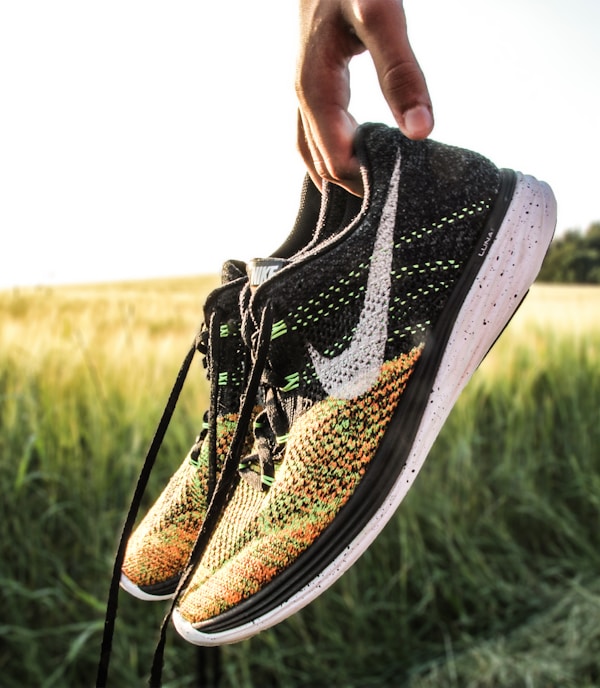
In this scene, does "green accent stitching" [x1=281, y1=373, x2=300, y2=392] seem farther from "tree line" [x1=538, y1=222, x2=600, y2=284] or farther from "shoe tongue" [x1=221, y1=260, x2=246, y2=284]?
"tree line" [x1=538, y1=222, x2=600, y2=284]

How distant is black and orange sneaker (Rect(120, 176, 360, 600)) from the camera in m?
Result: 0.76

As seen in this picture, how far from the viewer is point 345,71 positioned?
0.67 m

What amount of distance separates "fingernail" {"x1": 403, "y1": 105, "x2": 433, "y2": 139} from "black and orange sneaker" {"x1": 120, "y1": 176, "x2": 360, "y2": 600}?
5.6 inches

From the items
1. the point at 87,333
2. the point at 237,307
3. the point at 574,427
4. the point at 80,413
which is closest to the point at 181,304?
the point at 87,333

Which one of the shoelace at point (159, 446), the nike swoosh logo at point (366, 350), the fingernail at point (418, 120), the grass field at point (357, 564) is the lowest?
the grass field at point (357, 564)

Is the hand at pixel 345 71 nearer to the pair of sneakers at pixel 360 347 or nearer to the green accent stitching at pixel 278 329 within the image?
the pair of sneakers at pixel 360 347

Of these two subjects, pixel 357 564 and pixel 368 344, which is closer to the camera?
pixel 368 344

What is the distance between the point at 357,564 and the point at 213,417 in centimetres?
130

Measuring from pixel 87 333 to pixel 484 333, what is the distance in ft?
5.59

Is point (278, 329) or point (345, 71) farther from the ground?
point (345, 71)

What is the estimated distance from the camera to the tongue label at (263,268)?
2.31 feet

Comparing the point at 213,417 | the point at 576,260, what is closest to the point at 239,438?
the point at 213,417

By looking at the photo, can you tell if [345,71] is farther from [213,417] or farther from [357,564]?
[357,564]

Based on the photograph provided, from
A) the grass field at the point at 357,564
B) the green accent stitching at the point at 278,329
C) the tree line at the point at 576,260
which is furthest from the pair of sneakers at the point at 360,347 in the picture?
the tree line at the point at 576,260
